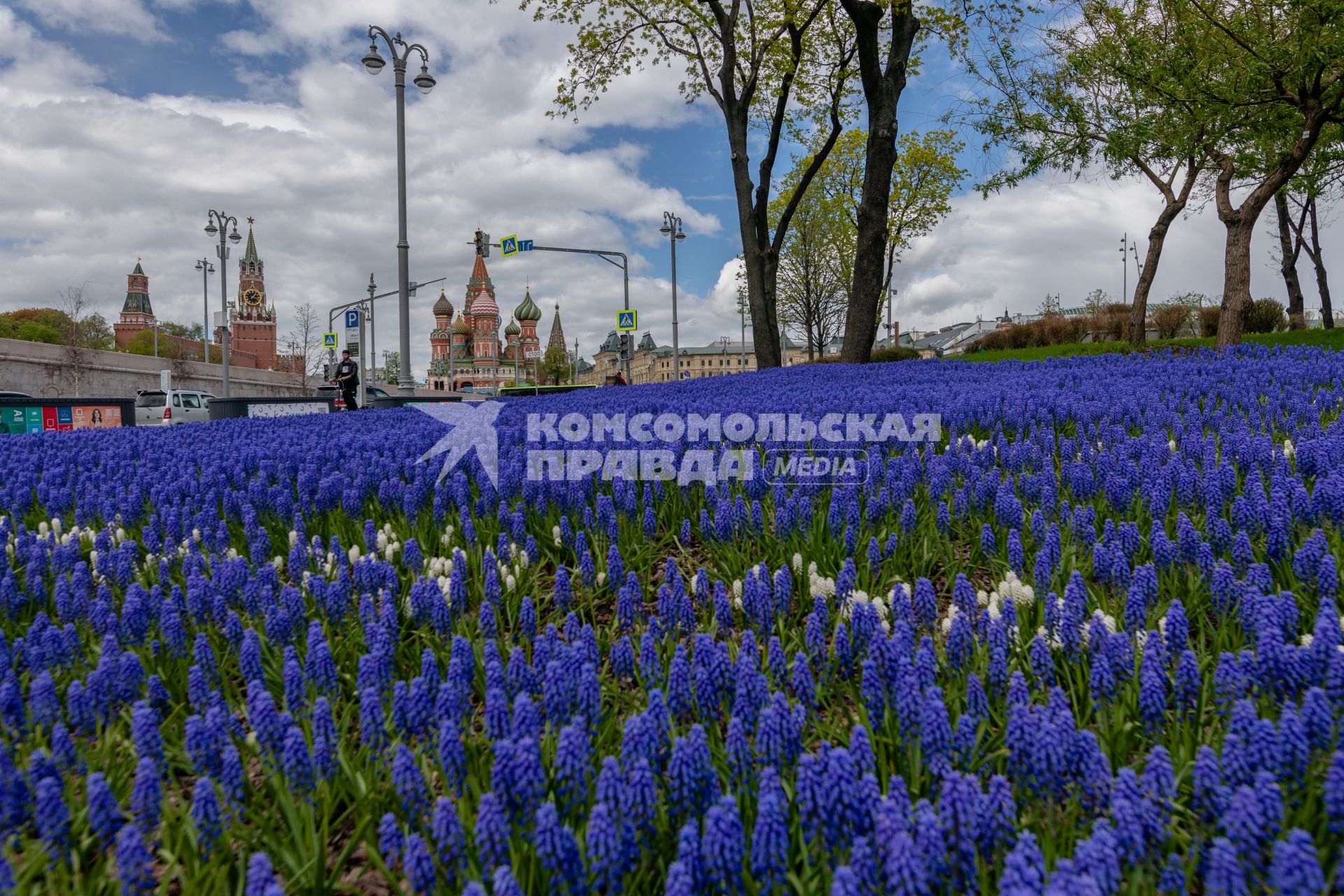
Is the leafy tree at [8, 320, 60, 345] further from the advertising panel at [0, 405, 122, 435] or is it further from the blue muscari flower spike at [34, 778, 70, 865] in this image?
the blue muscari flower spike at [34, 778, 70, 865]

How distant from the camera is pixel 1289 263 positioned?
29531 millimetres

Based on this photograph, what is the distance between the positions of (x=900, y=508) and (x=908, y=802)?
2.37 metres

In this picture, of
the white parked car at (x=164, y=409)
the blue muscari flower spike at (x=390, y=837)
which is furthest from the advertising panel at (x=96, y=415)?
the blue muscari flower spike at (x=390, y=837)

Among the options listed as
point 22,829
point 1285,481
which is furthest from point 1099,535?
point 22,829

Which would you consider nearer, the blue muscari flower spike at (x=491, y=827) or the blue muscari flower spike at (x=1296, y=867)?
the blue muscari flower spike at (x=1296, y=867)

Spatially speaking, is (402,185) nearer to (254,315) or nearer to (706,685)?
(706,685)

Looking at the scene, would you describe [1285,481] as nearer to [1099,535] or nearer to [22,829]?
[1099,535]

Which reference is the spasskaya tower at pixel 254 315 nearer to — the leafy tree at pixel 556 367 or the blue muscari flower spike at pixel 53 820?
the leafy tree at pixel 556 367

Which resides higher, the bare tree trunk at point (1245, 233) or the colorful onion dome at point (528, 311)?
the colorful onion dome at point (528, 311)

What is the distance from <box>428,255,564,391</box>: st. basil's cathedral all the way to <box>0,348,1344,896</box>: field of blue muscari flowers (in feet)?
411

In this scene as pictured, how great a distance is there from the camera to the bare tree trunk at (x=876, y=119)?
15.5m

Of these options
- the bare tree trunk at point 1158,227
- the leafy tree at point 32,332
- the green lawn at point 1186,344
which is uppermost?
the leafy tree at point 32,332
